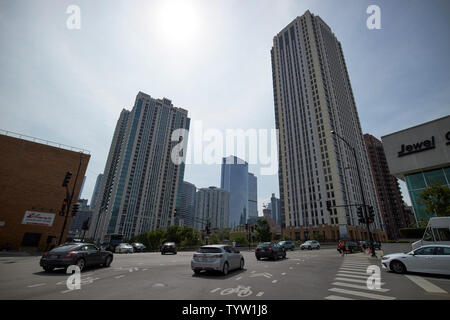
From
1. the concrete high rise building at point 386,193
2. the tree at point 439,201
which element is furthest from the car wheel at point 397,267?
the concrete high rise building at point 386,193

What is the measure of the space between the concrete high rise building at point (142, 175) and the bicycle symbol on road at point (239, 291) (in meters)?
102

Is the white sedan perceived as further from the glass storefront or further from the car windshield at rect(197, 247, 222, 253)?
the glass storefront

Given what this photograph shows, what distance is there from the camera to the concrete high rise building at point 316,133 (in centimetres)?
7956

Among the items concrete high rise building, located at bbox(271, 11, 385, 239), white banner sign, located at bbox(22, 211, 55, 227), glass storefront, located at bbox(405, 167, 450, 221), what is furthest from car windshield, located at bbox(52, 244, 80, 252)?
concrete high rise building, located at bbox(271, 11, 385, 239)

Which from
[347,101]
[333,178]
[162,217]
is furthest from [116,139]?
[347,101]

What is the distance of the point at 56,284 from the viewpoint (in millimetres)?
7484

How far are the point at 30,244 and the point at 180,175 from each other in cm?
10407

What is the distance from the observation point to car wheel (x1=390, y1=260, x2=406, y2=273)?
431 inches

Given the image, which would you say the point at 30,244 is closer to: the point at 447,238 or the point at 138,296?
the point at 138,296

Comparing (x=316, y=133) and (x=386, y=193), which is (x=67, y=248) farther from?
(x=386, y=193)

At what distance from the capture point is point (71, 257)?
10266 millimetres

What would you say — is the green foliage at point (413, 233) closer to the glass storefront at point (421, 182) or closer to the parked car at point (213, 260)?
the glass storefront at point (421, 182)

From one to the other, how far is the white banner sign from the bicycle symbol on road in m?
36.4

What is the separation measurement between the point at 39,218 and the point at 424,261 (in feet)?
142
